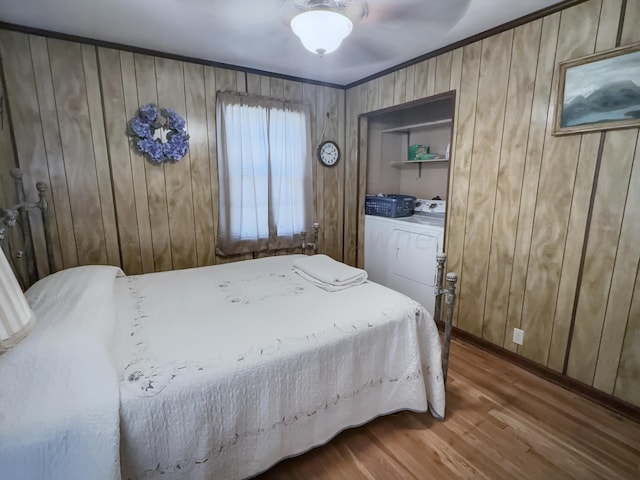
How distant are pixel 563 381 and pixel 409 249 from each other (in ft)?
4.94

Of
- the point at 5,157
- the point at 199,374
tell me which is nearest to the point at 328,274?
the point at 199,374

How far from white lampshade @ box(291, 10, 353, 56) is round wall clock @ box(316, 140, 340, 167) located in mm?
1812

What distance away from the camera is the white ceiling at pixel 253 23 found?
1941 mm

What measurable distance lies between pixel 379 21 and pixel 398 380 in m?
2.20

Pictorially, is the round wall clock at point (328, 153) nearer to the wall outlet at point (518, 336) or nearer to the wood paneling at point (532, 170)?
the wood paneling at point (532, 170)

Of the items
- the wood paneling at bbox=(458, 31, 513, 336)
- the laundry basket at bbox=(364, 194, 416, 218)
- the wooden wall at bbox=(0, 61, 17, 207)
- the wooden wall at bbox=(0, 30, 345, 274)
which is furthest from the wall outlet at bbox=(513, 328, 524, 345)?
the wooden wall at bbox=(0, 61, 17, 207)

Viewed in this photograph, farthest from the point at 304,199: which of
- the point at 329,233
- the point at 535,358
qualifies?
the point at 535,358

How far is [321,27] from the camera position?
1.67m

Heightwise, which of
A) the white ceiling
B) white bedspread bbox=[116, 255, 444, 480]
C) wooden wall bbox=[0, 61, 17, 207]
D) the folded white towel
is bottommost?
white bedspread bbox=[116, 255, 444, 480]

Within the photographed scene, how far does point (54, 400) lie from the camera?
0.99 metres

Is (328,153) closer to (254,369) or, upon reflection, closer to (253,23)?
(253,23)

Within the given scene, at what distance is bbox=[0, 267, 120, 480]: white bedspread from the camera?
3.01 ft

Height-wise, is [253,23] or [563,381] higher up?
[253,23]

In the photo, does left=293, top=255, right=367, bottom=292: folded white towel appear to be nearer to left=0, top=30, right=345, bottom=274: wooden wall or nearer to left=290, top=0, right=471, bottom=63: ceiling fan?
left=0, top=30, right=345, bottom=274: wooden wall
